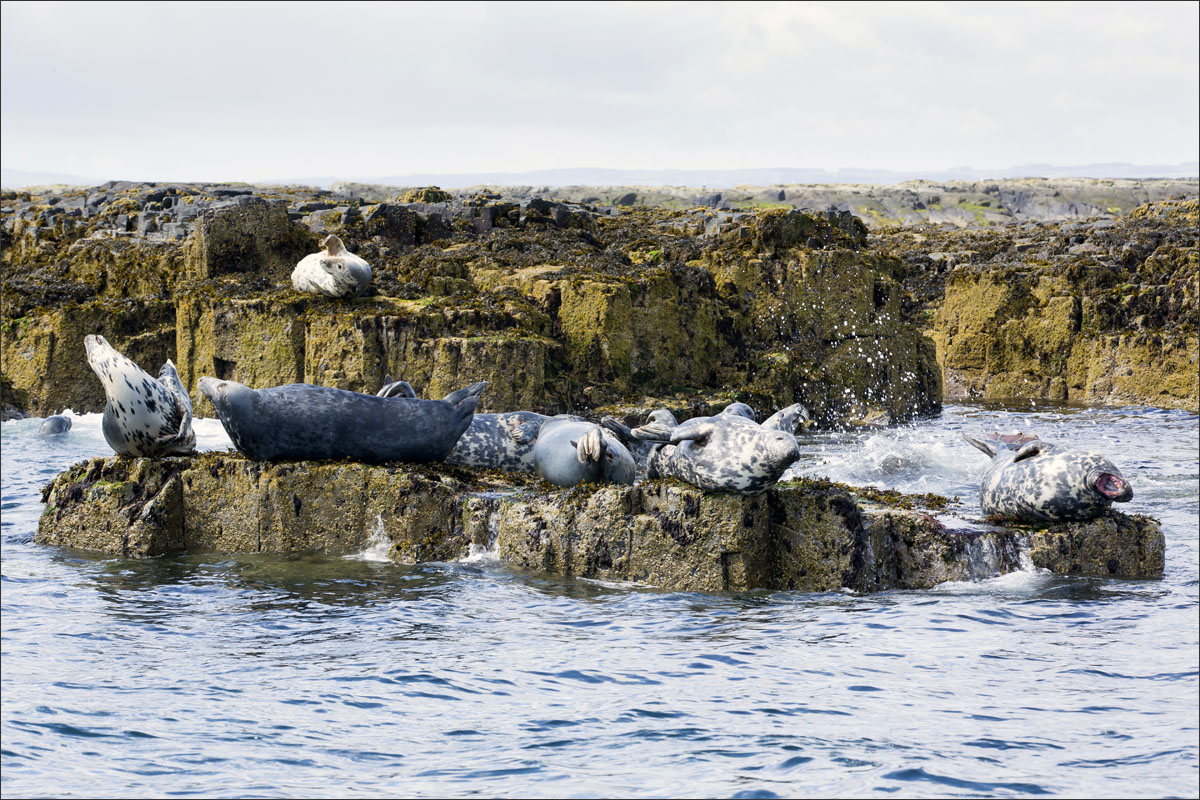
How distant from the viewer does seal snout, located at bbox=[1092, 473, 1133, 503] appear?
28.1ft

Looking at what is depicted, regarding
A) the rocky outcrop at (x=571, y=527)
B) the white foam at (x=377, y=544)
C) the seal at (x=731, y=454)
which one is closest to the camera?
the seal at (x=731, y=454)

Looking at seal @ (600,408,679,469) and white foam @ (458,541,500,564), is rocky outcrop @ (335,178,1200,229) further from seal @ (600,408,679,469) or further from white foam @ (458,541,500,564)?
white foam @ (458,541,500,564)

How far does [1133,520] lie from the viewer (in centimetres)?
880

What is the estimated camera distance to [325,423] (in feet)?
31.7

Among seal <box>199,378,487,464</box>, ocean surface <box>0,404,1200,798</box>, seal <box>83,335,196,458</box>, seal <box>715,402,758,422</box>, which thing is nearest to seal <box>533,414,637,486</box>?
seal <box>199,378,487,464</box>

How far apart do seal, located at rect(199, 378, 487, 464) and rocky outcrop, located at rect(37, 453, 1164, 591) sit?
0.17m

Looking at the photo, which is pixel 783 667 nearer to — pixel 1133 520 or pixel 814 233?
pixel 1133 520

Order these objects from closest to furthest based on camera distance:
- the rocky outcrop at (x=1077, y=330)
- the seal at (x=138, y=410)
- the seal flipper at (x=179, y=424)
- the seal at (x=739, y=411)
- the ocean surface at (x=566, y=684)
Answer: the ocean surface at (x=566, y=684) < the seal at (x=739, y=411) < the seal at (x=138, y=410) < the seal flipper at (x=179, y=424) < the rocky outcrop at (x=1077, y=330)

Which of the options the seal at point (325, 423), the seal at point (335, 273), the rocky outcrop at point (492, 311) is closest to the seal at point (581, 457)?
the seal at point (325, 423)

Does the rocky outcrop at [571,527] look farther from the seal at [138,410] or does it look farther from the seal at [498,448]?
the seal at [498,448]

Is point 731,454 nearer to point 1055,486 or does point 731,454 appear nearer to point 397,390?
point 1055,486

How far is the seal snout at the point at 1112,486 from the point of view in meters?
8.55

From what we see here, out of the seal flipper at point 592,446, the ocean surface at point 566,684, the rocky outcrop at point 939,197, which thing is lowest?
the ocean surface at point 566,684

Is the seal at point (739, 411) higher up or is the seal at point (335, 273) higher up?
the seal at point (335, 273)
